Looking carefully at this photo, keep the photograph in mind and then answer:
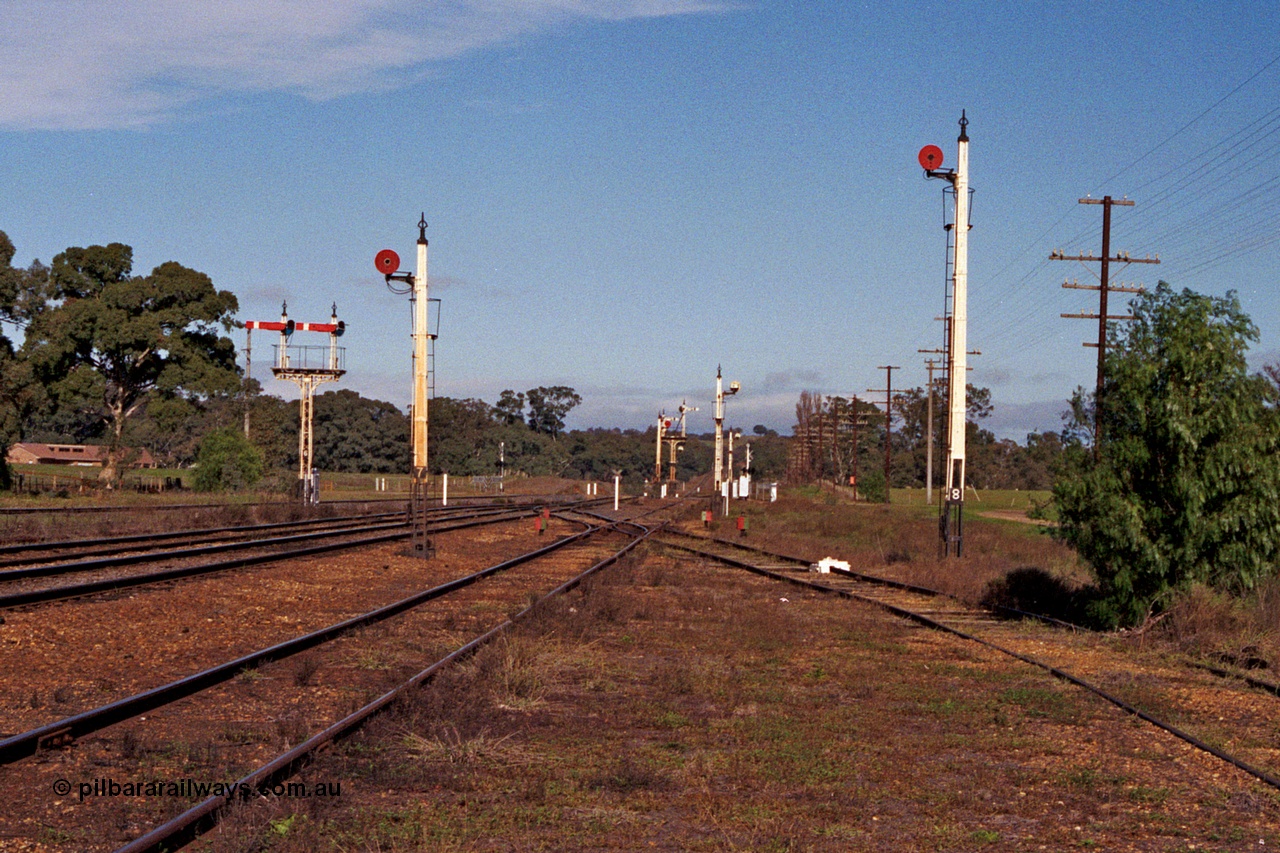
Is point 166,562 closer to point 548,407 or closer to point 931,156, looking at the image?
point 931,156

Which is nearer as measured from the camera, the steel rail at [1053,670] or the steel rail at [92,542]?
the steel rail at [1053,670]

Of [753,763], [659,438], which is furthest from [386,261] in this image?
[659,438]

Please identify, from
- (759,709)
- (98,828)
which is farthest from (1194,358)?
(98,828)

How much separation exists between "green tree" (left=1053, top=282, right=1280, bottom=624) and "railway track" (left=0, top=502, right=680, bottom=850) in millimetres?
7447

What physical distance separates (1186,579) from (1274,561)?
1092mm

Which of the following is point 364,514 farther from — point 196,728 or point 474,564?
point 196,728

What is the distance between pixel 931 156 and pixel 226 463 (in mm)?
40538

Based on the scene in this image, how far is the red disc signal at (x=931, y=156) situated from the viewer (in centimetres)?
2361

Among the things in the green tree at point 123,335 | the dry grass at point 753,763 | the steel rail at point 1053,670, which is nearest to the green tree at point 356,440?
the green tree at point 123,335

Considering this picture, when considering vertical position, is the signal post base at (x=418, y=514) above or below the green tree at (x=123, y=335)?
below

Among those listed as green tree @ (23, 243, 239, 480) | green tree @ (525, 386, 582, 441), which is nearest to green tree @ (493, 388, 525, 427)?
green tree @ (525, 386, 582, 441)

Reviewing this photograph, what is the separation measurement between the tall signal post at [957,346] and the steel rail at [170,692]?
11070mm

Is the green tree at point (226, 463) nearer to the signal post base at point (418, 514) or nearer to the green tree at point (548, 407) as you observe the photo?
the signal post base at point (418, 514)

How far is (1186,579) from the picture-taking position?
45.5ft
